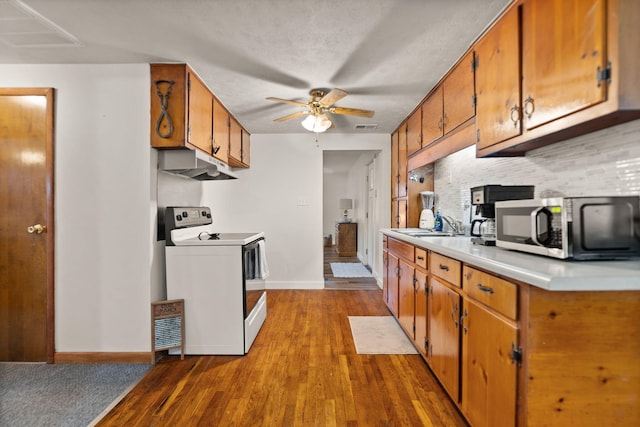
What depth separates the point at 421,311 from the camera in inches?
86.6

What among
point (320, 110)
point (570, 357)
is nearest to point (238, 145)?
point (320, 110)

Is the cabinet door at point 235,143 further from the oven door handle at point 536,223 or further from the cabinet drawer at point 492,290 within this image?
the oven door handle at point 536,223

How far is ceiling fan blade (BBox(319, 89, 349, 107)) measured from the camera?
2.44 meters

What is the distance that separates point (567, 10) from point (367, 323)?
273cm

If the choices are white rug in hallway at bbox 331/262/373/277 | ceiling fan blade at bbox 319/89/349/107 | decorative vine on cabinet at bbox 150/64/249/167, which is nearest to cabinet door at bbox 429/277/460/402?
ceiling fan blade at bbox 319/89/349/107

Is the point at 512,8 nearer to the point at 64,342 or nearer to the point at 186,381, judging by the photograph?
the point at 186,381

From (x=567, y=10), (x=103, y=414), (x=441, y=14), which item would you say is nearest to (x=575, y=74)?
(x=567, y=10)

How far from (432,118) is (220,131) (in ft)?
7.06

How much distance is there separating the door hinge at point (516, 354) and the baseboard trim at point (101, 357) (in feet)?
7.98

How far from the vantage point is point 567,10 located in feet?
4.19

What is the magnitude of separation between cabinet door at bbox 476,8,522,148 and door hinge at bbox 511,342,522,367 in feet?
3.69

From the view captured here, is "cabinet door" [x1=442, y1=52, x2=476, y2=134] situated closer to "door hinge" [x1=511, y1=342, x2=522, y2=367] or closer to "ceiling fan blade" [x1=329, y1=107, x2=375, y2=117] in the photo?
"ceiling fan blade" [x1=329, y1=107, x2=375, y2=117]

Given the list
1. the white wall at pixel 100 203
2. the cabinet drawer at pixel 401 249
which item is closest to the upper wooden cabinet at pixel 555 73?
the cabinet drawer at pixel 401 249

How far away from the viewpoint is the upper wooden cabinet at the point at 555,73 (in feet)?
3.60
